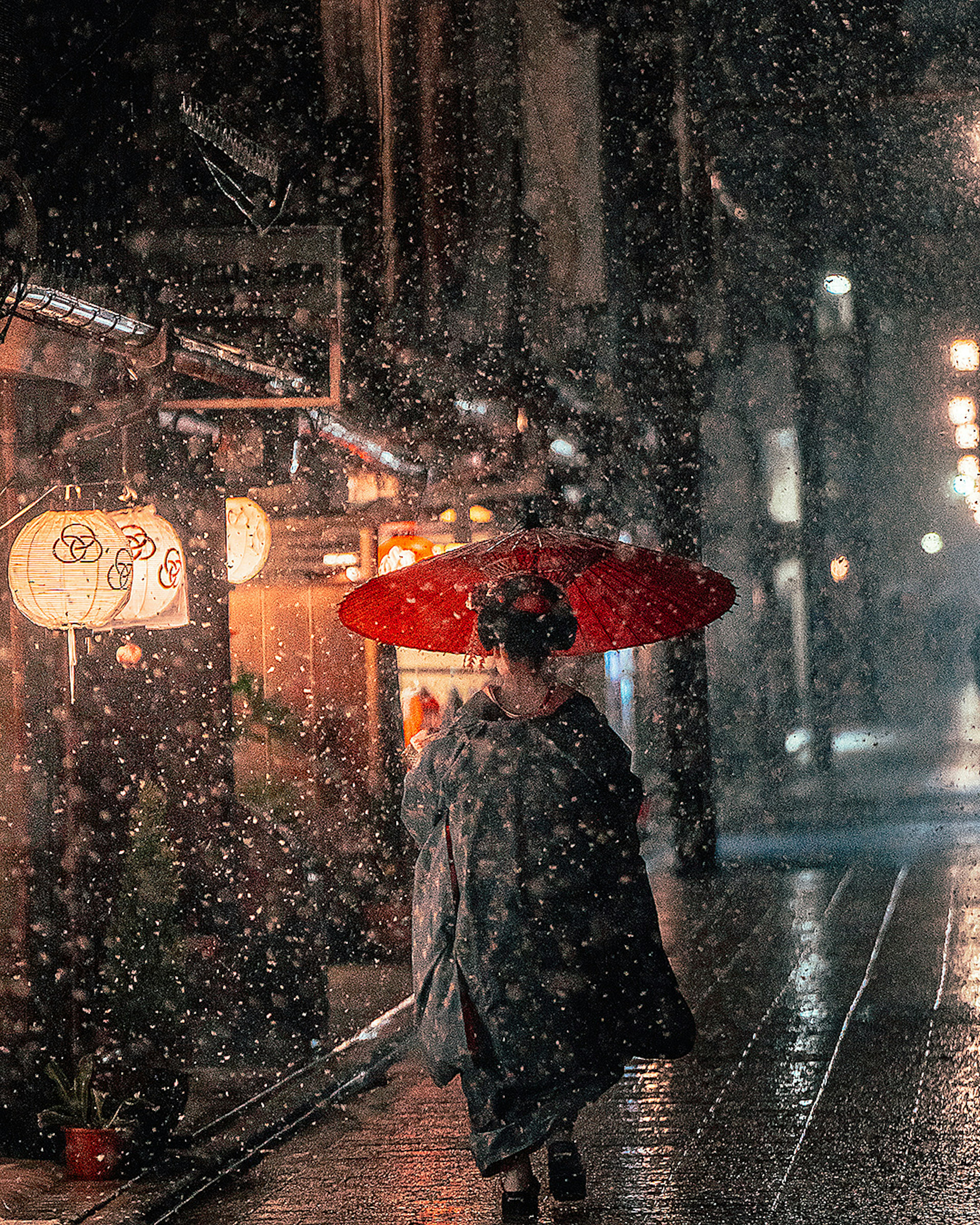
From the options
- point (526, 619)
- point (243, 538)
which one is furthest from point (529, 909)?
point (243, 538)

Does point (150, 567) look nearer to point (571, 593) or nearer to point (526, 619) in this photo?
point (571, 593)

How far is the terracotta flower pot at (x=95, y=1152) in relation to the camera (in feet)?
20.6

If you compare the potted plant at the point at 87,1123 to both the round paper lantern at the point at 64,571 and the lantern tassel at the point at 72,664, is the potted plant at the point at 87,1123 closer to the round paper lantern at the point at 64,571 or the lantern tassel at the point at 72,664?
the lantern tassel at the point at 72,664

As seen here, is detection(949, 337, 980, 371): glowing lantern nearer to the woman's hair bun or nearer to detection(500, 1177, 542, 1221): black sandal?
the woman's hair bun

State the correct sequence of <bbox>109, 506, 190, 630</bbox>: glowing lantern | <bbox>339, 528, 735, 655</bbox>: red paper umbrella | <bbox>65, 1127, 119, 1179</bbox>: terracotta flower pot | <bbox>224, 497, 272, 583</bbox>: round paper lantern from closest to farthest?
<bbox>339, 528, 735, 655</bbox>: red paper umbrella
<bbox>65, 1127, 119, 1179</bbox>: terracotta flower pot
<bbox>109, 506, 190, 630</bbox>: glowing lantern
<bbox>224, 497, 272, 583</bbox>: round paper lantern

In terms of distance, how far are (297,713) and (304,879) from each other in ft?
7.51

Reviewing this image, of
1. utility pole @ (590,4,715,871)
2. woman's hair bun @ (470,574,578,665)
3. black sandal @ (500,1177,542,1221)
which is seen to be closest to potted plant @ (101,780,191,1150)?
black sandal @ (500,1177,542,1221)

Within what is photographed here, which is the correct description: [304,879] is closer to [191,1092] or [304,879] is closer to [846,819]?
[191,1092]

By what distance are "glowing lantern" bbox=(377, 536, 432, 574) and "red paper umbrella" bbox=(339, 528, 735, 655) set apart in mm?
5902

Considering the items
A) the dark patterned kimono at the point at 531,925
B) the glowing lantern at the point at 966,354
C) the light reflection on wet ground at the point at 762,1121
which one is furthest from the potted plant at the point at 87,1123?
the glowing lantern at the point at 966,354

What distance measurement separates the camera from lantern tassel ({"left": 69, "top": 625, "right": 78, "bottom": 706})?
7.34m

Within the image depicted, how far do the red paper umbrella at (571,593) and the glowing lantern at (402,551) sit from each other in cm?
590

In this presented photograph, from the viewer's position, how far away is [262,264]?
374 inches

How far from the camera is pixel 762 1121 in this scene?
6633 mm
